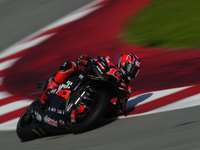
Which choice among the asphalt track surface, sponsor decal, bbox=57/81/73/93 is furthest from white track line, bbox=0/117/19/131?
sponsor decal, bbox=57/81/73/93

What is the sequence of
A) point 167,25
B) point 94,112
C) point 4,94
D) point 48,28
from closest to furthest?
1. point 94,112
2. point 4,94
3. point 167,25
4. point 48,28

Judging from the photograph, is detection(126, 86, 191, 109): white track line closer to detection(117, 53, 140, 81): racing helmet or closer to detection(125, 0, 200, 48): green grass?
detection(117, 53, 140, 81): racing helmet

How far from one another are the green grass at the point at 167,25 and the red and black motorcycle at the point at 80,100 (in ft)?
13.4

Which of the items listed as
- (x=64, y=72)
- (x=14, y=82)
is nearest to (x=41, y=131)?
(x=64, y=72)

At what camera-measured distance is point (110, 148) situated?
2.84 meters

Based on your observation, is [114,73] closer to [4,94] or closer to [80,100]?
[80,100]

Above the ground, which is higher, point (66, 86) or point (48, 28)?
point (48, 28)

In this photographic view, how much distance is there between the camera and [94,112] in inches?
133

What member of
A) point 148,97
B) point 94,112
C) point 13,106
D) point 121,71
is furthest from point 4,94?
point 94,112

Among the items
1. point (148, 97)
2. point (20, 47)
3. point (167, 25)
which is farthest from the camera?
point (20, 47)

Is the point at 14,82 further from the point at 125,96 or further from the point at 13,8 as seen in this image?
the point at 13,8

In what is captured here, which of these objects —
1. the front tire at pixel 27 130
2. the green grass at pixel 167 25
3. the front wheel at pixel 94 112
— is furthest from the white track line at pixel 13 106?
the green grass at pixel 167 25

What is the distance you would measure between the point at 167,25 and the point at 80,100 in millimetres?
5570

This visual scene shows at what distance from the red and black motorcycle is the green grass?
4085 millimetres
